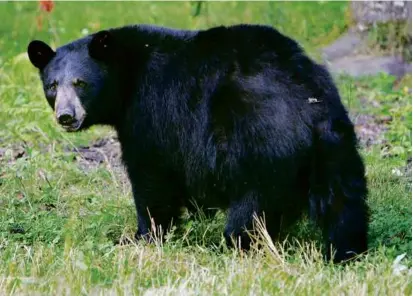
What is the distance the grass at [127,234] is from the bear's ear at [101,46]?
116cm

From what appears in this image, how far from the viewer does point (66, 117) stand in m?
6.18

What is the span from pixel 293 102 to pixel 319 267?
1.07 meters

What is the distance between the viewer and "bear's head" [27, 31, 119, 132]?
6238mm

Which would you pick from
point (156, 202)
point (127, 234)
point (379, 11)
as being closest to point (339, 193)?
point (156, 202)

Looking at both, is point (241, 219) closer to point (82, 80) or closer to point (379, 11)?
point (82, 80)

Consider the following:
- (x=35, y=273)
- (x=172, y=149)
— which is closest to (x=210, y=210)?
(x=172, y=149)

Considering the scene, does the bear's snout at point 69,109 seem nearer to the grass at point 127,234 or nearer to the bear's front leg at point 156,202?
the bear's front leg at point 156,202

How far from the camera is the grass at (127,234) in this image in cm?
488

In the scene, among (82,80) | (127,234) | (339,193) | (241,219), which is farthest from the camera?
(127,234)

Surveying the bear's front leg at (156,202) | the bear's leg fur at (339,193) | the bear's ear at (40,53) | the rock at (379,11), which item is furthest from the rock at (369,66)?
the bear's leg fur at (339,193)

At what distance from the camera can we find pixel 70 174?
7.89 m

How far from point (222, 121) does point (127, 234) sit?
1.16 meters

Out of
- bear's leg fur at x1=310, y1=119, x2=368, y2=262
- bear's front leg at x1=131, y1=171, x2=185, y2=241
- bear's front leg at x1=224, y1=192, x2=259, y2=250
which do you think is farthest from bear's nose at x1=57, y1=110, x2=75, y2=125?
bear's leg fur at x1=310, y1=119, x2=368, y2=262

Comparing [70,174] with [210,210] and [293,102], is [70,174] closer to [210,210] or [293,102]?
[210,210]
